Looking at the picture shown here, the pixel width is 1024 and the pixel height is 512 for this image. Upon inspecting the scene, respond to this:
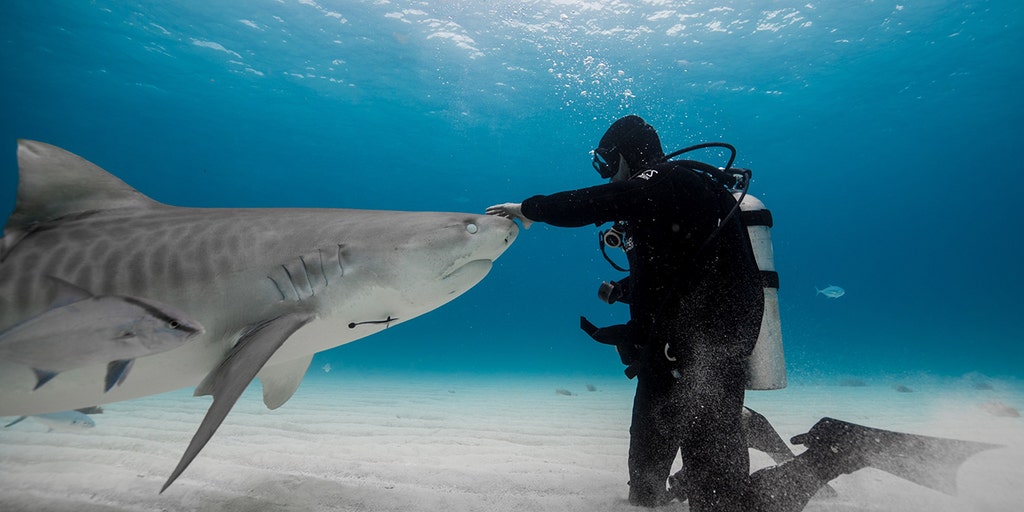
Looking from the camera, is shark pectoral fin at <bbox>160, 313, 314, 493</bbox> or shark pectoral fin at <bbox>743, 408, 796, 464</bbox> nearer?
shark pectoral fin at <bbox>160, 313, 314, 493</bbox>

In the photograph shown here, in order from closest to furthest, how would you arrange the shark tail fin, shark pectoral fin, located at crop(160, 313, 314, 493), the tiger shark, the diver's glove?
shark pectoral fin, located at crop(160, 313, 314, 493)
the tiger shark
the shark tail fin
the diver's glove

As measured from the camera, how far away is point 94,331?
4.50 ft

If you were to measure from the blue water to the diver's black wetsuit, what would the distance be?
19.4 metres

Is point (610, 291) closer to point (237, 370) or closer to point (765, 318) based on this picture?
point (765, 318)

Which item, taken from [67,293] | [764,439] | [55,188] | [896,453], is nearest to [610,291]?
[764,439]

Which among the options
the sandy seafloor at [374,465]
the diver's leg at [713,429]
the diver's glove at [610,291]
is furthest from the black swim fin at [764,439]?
the diver's glove at [610,291]

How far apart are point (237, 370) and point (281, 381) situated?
54.9 inches

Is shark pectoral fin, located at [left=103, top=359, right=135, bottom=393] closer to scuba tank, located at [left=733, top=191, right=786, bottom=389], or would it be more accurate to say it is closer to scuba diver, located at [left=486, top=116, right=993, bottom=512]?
scuba diver, located at [left=486, top=116, right=993, bottom=512]

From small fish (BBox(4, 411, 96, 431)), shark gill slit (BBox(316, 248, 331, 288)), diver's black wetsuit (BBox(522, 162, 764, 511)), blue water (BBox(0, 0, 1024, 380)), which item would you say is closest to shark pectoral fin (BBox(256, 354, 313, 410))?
shark gill slit (BBox(316, 248, 331, 288))

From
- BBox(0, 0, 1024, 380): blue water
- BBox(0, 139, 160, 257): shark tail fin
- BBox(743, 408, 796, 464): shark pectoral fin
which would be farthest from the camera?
BBox(0, 0, 1024, 380): blue water

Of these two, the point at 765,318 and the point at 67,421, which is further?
the point at 67,421

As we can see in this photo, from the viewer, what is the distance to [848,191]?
59.1 meters

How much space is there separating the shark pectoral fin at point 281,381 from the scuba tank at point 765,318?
8.73 ft

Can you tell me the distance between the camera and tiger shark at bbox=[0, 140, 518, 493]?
177cm
